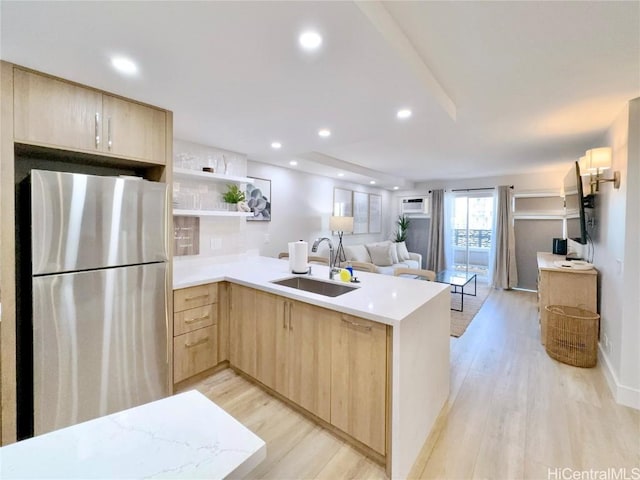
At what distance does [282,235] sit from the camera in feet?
14.7

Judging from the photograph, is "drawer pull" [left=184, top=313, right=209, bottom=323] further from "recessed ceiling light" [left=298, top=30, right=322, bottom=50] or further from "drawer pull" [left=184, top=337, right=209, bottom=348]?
"recessed ceiling light" [left=298, top=30, right=322, bottom=50]

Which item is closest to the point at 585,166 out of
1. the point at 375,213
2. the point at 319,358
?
the point at 319,358

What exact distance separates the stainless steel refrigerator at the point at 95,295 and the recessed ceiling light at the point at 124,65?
640mm

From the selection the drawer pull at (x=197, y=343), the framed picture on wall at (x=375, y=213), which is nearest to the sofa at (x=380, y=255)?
the framed picture on wall at (x=375, y=213)

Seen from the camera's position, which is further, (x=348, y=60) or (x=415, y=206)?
(x=415, y=206)

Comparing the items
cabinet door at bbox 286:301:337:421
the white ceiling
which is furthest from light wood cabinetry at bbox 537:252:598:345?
cabinet door at bbox 286:301:337:421

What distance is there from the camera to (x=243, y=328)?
95.7 inches

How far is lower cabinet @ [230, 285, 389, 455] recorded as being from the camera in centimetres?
161

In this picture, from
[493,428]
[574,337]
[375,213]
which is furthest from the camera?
[375,213]

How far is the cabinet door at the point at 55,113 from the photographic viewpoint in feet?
5.17

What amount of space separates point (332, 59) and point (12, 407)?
255 cm

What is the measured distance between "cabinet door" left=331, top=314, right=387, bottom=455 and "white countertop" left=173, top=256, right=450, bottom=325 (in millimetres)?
92

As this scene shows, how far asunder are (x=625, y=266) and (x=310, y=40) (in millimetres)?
2781

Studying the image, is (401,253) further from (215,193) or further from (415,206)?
(215,193)
